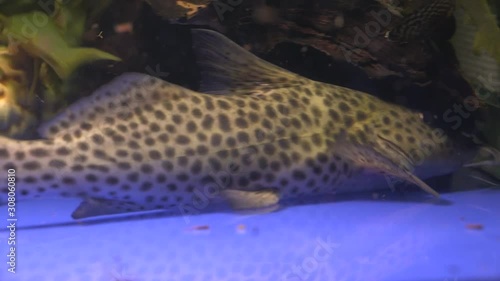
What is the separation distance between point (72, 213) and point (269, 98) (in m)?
1.46

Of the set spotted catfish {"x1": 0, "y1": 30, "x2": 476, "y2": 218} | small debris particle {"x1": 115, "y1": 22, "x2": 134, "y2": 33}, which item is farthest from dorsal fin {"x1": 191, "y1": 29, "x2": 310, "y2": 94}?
small debris particle {"x1": 115, "y1": 22, "x2": 134, "y2": 33}

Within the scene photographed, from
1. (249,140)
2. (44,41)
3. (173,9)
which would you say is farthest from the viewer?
(173,9)

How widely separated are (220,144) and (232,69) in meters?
0.66

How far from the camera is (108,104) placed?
3.08m

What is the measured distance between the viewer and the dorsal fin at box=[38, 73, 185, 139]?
2.96 m

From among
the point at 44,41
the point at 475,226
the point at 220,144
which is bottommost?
the point at 475,226

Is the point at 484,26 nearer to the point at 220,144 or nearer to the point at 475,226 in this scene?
the point at 475,226

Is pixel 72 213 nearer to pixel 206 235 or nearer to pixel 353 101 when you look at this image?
pixel 206 235

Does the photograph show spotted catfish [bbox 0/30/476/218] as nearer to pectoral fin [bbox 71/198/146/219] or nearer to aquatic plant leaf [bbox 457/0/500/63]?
Result: pectoral fin [bbox 71/198/146/219]

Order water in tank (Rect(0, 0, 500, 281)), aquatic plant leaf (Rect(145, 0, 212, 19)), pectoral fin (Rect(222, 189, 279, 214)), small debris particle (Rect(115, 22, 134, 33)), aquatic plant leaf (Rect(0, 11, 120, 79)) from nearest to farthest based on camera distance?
1. water in tank (Rect(0, 0, 500, 281))
2. pectoral fin (Rect(222, 189, 279, 214))
3. aquatic plant leaf (Rect(0, 11, 120, 79))
4. aquatic plant leaf (Rect(145, 0, 212, 19))
5. small debris particle (Rect(115, 22, 134, 33))

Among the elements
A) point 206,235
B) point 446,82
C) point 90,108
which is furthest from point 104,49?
point 446,82

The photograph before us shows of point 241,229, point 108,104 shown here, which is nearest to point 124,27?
point 108,104

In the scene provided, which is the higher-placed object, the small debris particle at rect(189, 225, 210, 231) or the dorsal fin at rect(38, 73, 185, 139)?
the dorsal fin at rect(38, 73, 185, 139)

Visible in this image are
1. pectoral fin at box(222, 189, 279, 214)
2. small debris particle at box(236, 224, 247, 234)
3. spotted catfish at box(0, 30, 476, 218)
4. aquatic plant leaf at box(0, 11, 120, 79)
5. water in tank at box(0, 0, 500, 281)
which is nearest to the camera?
water in tank at box(0, 0, 500, 281)
